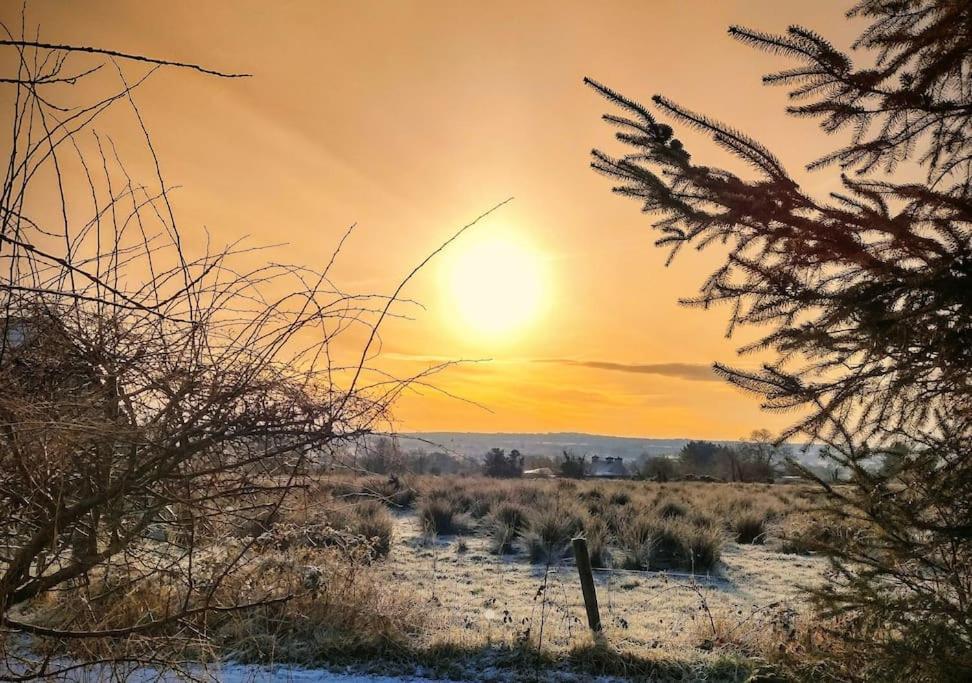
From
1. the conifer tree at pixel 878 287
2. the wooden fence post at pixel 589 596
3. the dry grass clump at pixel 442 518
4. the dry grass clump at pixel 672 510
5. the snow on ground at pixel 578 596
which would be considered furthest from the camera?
the dry grass clump at pixel 672 510

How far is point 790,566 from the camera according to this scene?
12.3 meters

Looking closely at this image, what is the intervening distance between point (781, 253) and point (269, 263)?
2.50 meters

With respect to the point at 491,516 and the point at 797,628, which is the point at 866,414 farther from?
the point at 491,516

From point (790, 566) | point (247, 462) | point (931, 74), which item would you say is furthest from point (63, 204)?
point (790, 566)

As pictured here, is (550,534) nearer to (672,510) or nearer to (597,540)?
(597,540)

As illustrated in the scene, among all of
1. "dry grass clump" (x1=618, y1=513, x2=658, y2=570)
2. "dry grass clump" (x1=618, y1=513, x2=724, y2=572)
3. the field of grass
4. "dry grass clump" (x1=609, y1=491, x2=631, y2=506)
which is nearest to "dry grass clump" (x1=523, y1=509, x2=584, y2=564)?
the field of grass

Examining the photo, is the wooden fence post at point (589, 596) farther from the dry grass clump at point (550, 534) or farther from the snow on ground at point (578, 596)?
the dry grass clump at point (550, 534)

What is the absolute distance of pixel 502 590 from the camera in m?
10.0

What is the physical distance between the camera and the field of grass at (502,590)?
14.5 ft

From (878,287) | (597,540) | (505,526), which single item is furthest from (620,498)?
(878,287)

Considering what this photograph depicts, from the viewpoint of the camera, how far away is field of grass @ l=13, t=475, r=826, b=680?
4.41 metres

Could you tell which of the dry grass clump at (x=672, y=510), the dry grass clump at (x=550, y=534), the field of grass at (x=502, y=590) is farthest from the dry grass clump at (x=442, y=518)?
the dry grass clump at (x=672, y=510)

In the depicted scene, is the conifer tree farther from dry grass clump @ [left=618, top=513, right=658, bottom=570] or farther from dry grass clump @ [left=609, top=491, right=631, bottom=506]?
dry grass clump @ [left=609, top=491, right=631, bottom=506]

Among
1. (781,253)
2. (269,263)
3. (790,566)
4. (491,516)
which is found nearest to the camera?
(269,263)
